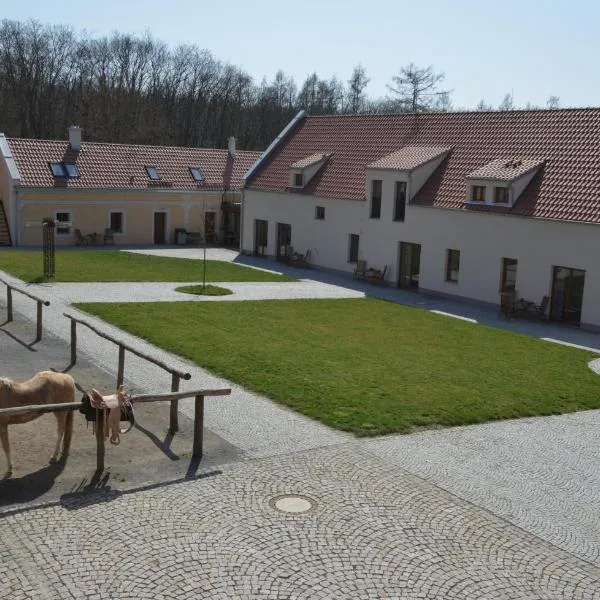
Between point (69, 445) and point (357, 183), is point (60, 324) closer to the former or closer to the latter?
point (69, 445)

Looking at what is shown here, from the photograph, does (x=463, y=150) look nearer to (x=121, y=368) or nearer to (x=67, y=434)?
(x=121, y=368)

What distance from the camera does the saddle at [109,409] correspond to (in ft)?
35.8

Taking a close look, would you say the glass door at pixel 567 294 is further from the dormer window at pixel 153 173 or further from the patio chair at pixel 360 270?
the dormer window at pixel 153 173

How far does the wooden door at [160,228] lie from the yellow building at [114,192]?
0.14 ft

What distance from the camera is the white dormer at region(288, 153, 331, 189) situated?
37.0 meters

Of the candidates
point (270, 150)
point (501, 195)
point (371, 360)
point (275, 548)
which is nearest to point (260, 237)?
point (270, 150)

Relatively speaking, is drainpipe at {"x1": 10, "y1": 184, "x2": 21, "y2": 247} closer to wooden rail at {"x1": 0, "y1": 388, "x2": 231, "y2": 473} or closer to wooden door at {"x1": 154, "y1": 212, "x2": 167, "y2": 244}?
wooden door at {"x1": 154, "y1": 212, "x2": 167, "y2": 244}

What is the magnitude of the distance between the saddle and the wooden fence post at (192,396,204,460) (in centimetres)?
104

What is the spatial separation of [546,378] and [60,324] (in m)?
12.4

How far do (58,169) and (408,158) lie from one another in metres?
18.5

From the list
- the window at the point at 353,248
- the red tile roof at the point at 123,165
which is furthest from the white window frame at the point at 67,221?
the window at the point at 353,248

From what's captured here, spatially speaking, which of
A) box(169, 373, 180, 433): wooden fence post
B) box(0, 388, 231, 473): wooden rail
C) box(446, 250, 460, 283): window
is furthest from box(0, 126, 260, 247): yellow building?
box(0, 388, 231, 473): wooden rail

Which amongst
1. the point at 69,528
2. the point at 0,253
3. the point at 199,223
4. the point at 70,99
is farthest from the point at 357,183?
the point at 70,99

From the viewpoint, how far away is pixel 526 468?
40.0ft
